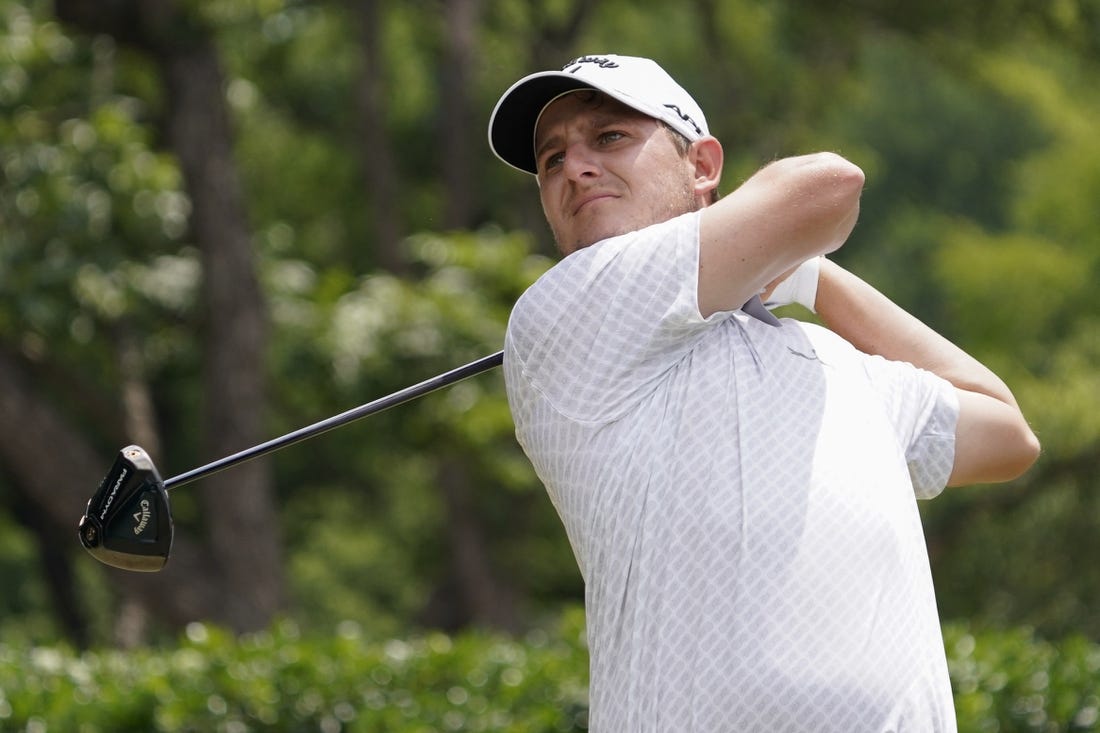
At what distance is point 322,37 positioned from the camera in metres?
15.2

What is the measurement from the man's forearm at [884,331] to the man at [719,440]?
0.19ft

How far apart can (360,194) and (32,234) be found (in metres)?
7.90

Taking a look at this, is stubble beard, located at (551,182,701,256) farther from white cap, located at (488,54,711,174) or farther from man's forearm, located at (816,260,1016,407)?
man's forearm, located at (816,260,1016,407)

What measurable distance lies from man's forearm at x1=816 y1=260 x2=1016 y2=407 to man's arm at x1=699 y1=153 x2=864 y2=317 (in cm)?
29

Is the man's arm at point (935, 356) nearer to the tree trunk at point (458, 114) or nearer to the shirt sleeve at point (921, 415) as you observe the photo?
the shirt sleeve at point (921, 415)

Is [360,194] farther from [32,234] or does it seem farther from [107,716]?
[107,716]

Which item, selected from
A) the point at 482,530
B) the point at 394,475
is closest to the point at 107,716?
the point at 482,530

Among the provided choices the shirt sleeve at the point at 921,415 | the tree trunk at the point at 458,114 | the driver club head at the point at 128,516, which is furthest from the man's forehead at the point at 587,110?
the tree trunk at the point at 458,114

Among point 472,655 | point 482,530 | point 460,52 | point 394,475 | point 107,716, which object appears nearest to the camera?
point 107,716

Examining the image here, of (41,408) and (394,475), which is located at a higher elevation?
(41,408)

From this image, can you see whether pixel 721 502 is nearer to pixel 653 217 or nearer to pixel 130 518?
pixel 653 217

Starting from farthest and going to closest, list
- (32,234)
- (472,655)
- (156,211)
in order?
(156,211), (32,234), (472,655)

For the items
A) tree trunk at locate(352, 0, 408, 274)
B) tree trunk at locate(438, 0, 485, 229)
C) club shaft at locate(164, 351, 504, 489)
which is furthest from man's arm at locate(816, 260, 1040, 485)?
tree trunk at locate(438, 0, 485, 229)

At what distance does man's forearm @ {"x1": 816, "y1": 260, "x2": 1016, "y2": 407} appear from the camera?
246 cm
